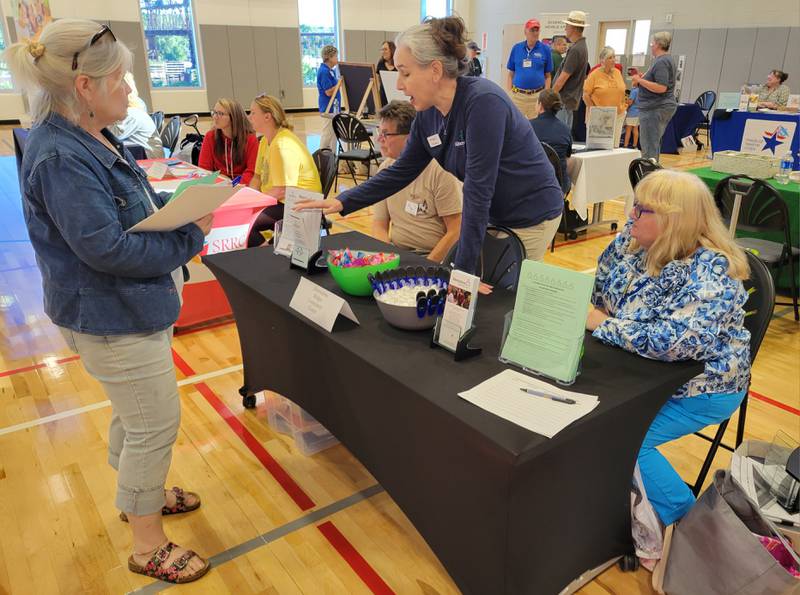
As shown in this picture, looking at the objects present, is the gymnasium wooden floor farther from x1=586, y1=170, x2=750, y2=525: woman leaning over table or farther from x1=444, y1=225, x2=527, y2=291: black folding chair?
x1=444, y1=225, x2=527, y2=291: black folding chair

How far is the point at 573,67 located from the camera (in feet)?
22.9

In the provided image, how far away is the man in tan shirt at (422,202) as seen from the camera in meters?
2.67

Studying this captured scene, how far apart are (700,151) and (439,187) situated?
29.1 feet

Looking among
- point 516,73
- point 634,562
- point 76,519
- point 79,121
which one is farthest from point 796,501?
point 516,73

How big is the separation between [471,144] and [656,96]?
5.57 m

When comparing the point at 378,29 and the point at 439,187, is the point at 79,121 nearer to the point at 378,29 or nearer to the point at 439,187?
the point at 439,187

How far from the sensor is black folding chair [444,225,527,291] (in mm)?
2273

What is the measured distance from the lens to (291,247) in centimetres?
233

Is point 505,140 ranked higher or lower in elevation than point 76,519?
higher

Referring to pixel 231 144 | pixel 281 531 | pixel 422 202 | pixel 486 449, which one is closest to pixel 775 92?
pixel 231 144

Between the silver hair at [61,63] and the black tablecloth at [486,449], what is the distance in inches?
32.3

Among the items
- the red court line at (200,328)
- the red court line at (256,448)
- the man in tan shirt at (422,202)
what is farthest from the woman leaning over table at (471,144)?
the red court line at (200,328)

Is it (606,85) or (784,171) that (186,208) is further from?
(606,85)

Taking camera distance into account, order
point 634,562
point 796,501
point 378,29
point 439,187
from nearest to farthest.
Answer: point 796,501 < point 634,562 < point 439,187 < point 378,29
